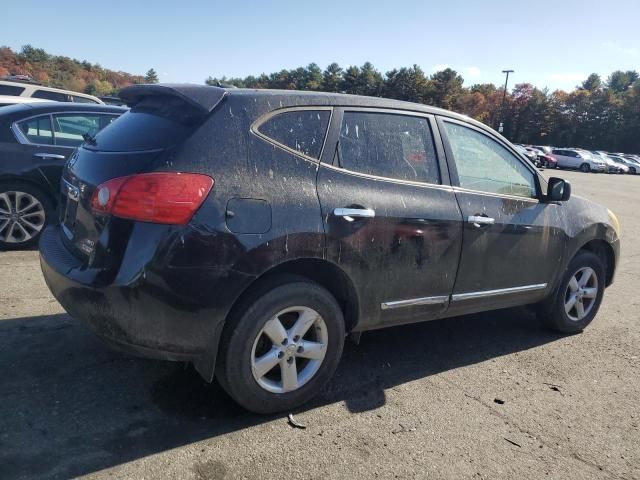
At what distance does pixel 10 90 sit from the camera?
13.7m

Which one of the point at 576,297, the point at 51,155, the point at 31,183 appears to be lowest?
the point at 576,297

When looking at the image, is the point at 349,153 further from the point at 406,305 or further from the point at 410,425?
the point at 410,425

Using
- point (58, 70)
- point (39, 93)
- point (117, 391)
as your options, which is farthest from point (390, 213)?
point (58, 70)

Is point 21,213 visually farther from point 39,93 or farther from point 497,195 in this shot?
point 39,93

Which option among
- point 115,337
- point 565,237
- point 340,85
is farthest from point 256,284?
point 340,85

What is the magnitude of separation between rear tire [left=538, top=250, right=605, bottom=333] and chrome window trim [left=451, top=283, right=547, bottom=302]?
1.14 feet

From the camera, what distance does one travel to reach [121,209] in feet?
8.55

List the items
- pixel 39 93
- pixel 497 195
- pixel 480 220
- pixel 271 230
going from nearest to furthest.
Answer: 1. pixel 271 230
2. pixel 480 220
3. pixel 497 195
4. pixel 39 93

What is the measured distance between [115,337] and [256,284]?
75 centimetres

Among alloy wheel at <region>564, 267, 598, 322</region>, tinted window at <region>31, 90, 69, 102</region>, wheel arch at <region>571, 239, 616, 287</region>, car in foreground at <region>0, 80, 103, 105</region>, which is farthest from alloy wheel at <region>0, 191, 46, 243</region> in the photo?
tinted window at <region>31, 90, 69, 102</region>

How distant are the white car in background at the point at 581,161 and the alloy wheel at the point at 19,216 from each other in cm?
4644

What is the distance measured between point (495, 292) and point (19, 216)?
5.04m

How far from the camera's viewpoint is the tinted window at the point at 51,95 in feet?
44.6

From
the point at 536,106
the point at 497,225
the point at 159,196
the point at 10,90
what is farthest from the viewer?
the point at 536,106
